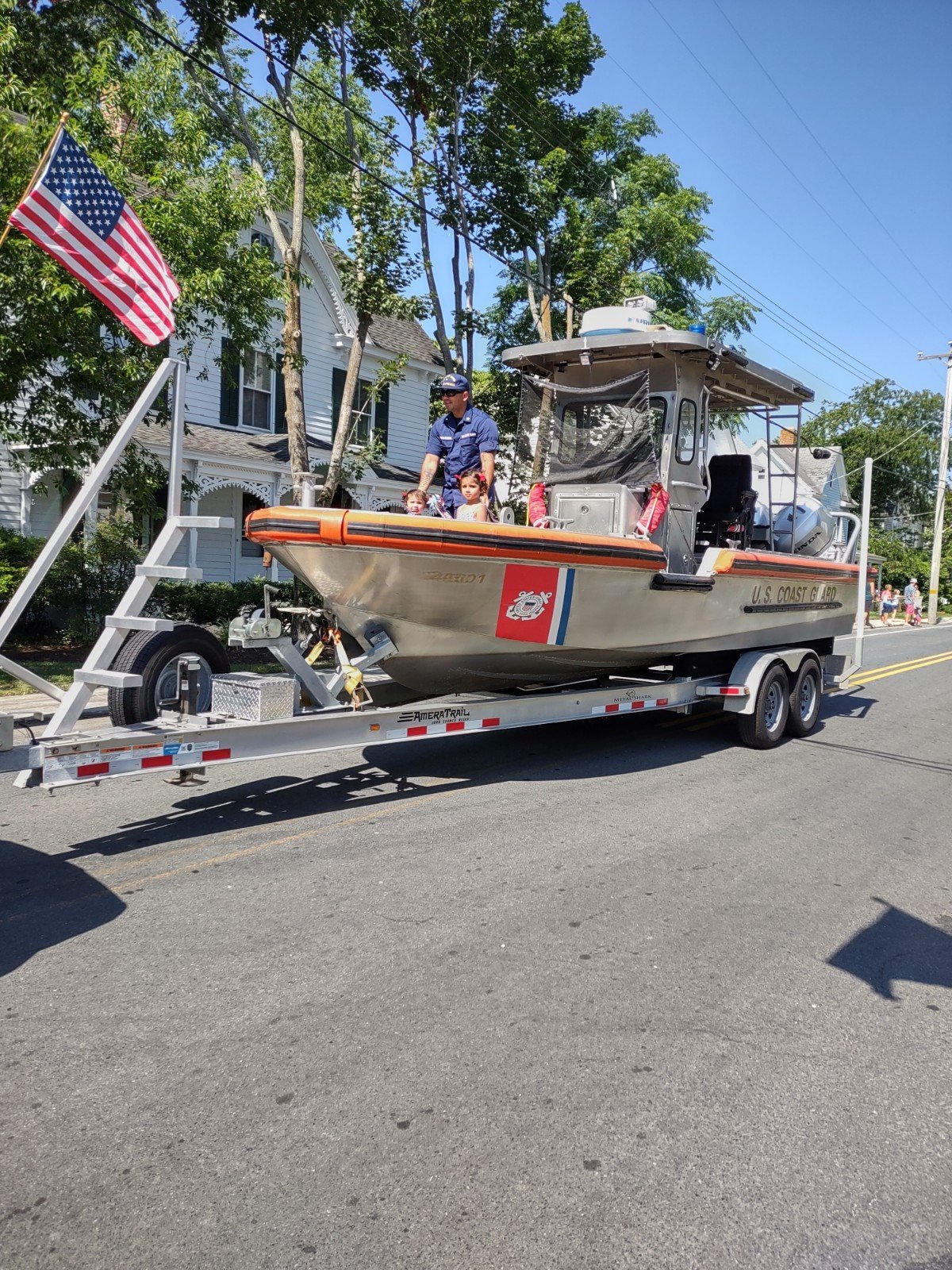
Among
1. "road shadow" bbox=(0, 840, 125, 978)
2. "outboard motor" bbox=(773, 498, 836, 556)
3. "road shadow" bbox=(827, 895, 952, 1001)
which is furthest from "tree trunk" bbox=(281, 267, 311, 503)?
"road shadow" bbox=(827, 895, 952, 1001)

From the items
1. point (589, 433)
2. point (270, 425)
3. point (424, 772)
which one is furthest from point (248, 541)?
point (424, 772)

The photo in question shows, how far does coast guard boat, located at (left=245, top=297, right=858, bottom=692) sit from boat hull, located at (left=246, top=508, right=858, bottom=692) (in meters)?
0.01

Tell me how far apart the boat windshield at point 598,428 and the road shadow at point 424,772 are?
2354 mm

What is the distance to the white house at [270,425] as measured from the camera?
1745 cm

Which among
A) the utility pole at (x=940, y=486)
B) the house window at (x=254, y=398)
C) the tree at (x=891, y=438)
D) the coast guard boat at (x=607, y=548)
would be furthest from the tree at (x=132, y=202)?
the tree at (x=891, y=438)

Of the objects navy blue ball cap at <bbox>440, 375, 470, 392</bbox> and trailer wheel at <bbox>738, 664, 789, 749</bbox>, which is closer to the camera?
navy blue ball cap at <bbox>440, 375, 470, 392</bbox>

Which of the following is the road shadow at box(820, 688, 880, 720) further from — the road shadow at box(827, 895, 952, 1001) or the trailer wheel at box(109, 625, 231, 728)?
the trailer wheel at box(109, 625, 231, 728)

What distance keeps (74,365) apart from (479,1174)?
9410mm

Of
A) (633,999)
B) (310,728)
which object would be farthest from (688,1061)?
(310,728)

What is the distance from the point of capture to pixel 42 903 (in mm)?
4547

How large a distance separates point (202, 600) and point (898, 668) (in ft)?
39.9

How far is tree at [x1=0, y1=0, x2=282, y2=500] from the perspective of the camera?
30.4 feet

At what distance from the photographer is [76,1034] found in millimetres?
3410

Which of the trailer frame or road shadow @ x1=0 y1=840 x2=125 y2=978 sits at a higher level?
the trailer frame
